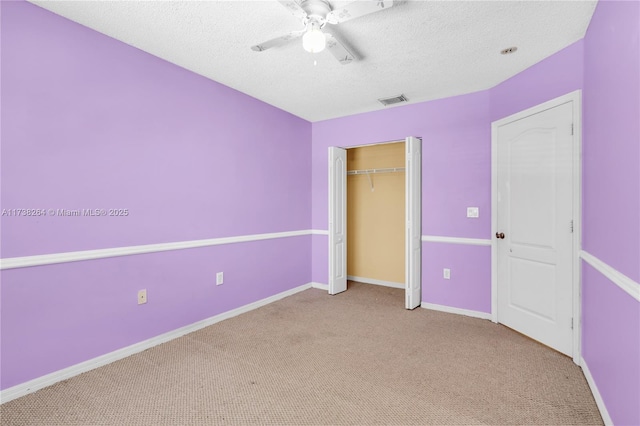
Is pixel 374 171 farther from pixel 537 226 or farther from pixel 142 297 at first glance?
pixel 142 297

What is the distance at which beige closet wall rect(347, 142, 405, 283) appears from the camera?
Answer: 4.84 m

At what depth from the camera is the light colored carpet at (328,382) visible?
1.84 m

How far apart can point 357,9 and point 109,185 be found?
2.23 m

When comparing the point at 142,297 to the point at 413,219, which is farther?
the point at 413,219

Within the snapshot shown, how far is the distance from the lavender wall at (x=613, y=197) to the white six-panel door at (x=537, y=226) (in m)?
0.25

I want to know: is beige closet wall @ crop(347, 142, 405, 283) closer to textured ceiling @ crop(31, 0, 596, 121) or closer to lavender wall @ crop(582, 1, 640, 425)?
textured ceiling @ crop(31, 0, 596, 121)

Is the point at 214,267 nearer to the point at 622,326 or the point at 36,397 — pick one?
the point at 36,397

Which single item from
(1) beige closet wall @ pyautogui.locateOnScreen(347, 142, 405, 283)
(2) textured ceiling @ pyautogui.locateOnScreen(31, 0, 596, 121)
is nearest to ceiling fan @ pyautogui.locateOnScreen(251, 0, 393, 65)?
(2) textured ceiling @ pyautogui.locateOnScreen(31, 0, 596, 121)

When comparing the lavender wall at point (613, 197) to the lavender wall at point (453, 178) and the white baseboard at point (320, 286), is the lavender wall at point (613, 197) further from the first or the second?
the white baseboard at point (320, 286)

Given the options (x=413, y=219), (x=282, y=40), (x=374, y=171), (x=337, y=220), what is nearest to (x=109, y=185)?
(x=282, y=40)

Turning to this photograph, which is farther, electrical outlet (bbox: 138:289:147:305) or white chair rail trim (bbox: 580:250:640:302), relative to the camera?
electrical outlet (bbox: 138:289:147:305)

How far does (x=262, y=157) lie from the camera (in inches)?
155

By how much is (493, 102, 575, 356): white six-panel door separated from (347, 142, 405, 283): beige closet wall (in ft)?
5.55

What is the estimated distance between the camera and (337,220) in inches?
180
